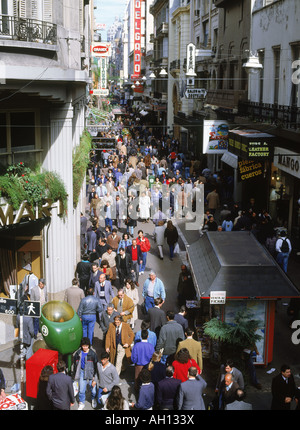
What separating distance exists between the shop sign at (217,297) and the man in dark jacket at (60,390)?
3.36 m

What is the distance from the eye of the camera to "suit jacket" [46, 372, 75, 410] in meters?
8.66

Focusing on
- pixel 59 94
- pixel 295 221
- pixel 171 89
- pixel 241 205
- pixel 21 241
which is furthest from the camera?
pixel 171 89

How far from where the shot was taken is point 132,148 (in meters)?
40.1

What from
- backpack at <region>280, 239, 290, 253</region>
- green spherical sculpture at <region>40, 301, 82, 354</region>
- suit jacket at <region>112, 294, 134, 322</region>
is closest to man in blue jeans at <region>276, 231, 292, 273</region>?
backpack at <region>280, 239, 290, 253</region>

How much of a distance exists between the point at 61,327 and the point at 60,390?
2012 mm

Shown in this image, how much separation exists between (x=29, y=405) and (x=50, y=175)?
20.2 ft

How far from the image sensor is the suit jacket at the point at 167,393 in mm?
8688

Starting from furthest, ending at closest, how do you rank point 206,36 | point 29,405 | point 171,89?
point 171,89, point 206,36, point 29,405

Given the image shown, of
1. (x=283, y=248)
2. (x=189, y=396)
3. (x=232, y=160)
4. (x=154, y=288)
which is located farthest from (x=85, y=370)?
(x=232, y=160)

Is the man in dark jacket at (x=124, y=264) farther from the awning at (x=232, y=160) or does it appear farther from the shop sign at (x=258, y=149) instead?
the awning at (x=232, y=160)

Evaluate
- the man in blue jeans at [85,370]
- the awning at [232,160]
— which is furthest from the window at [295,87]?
the man in blue jeans at [85,370]

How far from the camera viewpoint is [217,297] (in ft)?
35.4
